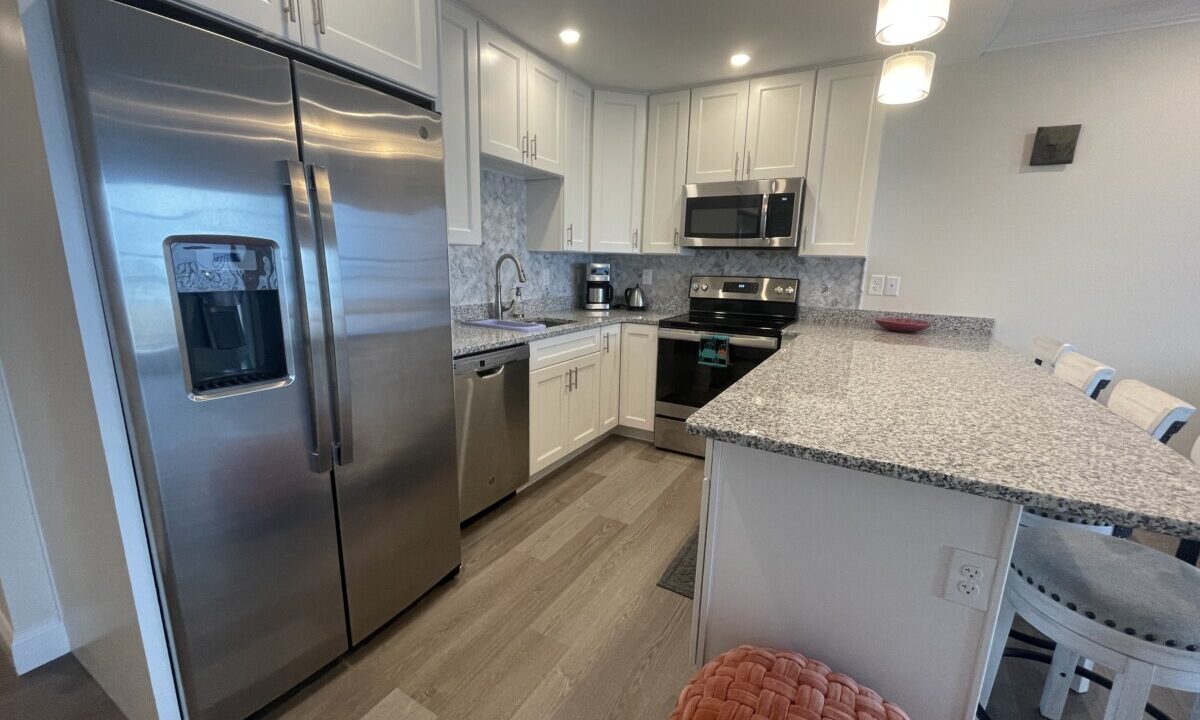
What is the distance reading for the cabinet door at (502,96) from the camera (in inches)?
90.1

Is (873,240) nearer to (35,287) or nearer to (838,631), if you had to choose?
(838,631)

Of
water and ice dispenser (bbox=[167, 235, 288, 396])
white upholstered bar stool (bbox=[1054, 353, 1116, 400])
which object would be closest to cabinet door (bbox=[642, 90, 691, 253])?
white upholstered bar stool (bbox=[1054, 353, 1116, 400])

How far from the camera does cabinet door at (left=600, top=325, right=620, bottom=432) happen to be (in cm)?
309

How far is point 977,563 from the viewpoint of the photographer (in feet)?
2.85

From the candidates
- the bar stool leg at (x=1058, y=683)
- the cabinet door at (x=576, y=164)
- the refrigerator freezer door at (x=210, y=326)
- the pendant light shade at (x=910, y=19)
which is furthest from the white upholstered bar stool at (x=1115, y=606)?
the cabinet door at (x=576, y=164)

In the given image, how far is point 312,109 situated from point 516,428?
61.8 inches

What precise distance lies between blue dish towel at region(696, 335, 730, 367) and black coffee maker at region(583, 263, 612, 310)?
92cm

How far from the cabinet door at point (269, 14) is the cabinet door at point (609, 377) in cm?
212

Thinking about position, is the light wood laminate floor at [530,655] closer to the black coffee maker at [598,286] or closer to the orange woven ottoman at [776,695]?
the orange woven ottoman at [776,695]

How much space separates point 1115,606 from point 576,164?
298cm

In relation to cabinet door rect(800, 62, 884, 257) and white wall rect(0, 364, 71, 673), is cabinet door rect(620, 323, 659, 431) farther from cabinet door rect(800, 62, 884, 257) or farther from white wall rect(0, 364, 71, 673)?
white wall rect(0, 364, 71, 673)

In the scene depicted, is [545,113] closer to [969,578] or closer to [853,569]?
[853,569]

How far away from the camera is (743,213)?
9.81ft

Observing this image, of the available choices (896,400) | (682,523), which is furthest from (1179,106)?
(682,523)
